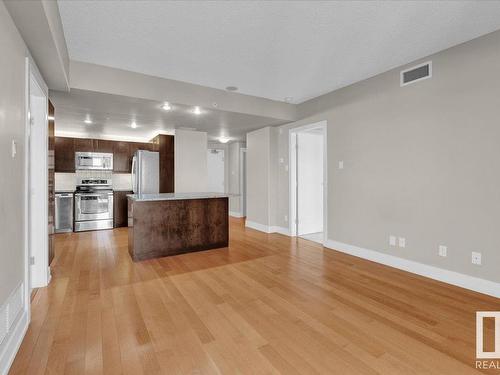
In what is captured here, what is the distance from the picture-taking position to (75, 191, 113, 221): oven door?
5.93 meters

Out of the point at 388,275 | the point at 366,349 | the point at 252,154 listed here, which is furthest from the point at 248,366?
the point at 252,154

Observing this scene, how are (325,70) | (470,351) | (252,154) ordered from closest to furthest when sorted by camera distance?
(470,351) < (325,70) < (252,154)

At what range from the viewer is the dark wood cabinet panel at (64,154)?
6039mm

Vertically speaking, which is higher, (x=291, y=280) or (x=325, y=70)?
(x=325, y=70)

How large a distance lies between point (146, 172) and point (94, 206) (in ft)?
4.50

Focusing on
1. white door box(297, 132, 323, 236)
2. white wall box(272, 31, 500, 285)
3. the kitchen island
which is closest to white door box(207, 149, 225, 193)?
white door box(297, 132, 323, 236)

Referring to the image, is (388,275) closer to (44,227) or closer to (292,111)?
(292,111)

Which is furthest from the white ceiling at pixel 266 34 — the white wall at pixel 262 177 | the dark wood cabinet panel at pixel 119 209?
the dark wood cabinet panel at pixel 119 209

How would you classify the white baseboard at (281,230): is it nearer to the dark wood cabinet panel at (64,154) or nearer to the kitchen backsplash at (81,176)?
the kitchen backsplash at (81,176)

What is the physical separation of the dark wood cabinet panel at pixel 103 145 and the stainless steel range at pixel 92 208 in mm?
906

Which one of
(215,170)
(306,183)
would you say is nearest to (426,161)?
(306,183)

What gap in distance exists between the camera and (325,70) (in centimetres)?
354

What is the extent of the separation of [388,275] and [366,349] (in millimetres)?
1661

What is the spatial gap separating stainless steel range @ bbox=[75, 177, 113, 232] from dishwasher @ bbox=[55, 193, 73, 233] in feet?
0.47
